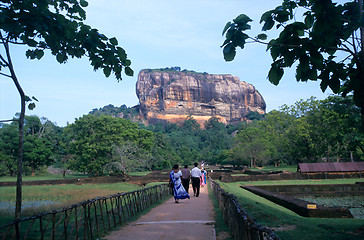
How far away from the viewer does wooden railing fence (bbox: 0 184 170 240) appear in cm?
465

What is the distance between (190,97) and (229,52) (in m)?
127

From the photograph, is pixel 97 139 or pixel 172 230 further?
pixel 97 139

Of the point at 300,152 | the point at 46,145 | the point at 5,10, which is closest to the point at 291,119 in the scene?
the point at 300,152

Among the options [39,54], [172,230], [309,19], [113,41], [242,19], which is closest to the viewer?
[242,19]

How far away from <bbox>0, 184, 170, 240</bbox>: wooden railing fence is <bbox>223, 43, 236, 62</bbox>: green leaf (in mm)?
3260

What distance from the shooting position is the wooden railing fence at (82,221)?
15.3 ft

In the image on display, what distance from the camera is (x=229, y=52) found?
3.52m

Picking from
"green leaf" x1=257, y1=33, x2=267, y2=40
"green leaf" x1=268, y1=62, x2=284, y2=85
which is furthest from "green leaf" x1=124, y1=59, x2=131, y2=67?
"green leaf" x1=268, y1=62, x2=284, y2=85

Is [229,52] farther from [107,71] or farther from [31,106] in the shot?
[31,106]

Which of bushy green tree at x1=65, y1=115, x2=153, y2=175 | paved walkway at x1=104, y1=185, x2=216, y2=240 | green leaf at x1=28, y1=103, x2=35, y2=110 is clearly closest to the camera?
paved walkway at x1=104, y1=185, x2=216, y2=240

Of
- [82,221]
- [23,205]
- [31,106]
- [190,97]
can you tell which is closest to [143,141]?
[23,205]

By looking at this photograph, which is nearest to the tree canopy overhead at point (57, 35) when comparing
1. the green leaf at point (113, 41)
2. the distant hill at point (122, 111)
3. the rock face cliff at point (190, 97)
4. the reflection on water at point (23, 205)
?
the green leaf at point (113, 41)

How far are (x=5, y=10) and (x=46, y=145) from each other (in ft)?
136

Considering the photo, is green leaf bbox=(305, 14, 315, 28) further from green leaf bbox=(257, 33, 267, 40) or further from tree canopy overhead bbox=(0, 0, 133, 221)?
tree canopy overhead bbox=(0, 0, 133, 221)
